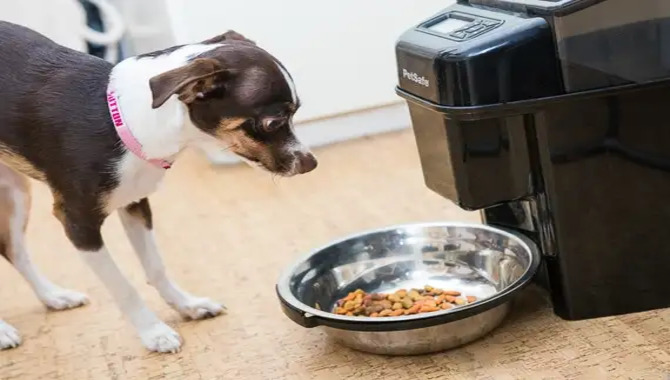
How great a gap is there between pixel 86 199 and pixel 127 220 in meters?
0.21

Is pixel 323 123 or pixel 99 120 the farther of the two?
pixel 323 123

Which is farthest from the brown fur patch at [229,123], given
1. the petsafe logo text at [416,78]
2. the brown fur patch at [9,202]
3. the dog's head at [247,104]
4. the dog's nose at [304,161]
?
the brown fur patch at [9,202]

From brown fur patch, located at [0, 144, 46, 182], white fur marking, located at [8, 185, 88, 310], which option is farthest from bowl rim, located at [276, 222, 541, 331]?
white fur marking, located at [8, 185, 88, 310]

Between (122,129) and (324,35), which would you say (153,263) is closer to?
(122,129)

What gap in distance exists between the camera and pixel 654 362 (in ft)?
4.31

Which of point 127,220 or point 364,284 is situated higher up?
point 127,220

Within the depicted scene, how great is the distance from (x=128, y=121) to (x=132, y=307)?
0.35 m

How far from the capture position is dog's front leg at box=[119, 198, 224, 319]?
1.71 meters

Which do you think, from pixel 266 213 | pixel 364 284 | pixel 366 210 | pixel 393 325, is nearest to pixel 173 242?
pixel 266 213

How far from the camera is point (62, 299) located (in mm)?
1862

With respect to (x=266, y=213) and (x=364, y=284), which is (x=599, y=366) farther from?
(x=266, y=213)

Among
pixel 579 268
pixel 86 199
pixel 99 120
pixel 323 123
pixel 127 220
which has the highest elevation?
pixel 99 120

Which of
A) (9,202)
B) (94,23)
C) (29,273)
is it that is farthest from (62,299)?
(94,23)

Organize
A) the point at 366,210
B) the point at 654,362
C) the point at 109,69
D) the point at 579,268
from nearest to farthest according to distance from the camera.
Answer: the point at 654,362, the point at 579,268, the point at 109,69, the point at 366,210
